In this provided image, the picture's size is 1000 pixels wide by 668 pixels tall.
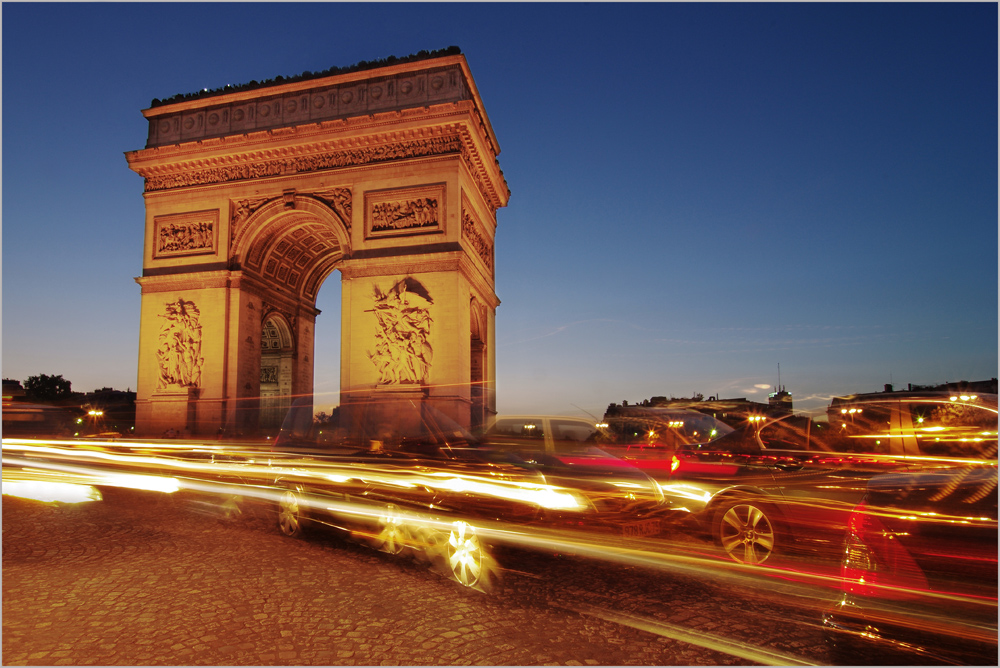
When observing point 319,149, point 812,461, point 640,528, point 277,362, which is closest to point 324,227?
point 319,149

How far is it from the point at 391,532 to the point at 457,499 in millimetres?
802

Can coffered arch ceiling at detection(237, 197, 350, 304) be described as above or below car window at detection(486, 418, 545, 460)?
above

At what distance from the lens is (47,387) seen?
55281mm

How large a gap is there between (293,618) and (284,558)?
1755 mm

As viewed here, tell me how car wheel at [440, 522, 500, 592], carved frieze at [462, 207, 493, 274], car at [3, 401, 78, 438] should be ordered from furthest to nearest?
carved frieze at [462, 207, 493, 274]
car at [3, 401, 78, 438]
car wheel at [440, 522, 500, 592]

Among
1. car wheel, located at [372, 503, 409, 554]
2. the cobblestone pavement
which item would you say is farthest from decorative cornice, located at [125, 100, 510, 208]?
the cobblestone pavement

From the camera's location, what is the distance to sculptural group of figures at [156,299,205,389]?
20.0m

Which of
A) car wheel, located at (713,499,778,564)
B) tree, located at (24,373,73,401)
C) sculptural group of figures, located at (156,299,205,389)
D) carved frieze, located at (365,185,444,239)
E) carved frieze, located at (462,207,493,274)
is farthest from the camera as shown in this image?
tree, located at (24,373,73,401)

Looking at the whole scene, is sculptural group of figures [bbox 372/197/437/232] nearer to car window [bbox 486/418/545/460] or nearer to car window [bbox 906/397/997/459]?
car window [bbox 486/418/545/460]

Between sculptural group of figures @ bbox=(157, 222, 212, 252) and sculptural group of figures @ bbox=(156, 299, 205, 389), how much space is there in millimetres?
1898

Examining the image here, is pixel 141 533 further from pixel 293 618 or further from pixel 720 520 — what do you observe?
pixel 720 520

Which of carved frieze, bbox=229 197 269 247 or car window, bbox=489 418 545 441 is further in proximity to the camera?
carved frieze, bbox=229 197 269 247

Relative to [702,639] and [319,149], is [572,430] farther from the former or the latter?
[319,149]

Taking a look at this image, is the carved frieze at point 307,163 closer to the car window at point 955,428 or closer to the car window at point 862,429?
the car window at point 862,429
